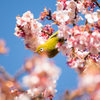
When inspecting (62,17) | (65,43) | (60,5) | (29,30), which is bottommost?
(65,43)

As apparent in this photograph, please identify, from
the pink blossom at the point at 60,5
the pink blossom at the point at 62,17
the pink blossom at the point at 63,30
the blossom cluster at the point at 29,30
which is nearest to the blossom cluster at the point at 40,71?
the pink blossom at the point at 63,30

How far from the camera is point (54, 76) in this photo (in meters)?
1.24

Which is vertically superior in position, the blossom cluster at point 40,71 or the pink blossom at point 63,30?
the pink blossom at point 63,30

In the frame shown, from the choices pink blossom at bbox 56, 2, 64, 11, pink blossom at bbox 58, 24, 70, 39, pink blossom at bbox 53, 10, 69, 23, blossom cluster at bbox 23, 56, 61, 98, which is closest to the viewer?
blossom cluster at bbox 23, 56, 61, 98

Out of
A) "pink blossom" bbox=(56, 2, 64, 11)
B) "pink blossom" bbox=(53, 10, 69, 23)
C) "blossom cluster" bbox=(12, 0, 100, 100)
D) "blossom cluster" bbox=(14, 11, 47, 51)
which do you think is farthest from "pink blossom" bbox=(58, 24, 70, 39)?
"pink blossom" bbox=(56, 2, 64, 11)

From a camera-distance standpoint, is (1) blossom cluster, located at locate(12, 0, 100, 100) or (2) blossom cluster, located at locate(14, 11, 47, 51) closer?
(1) blossom cluster, located at locate(12, 0, 100, 100)

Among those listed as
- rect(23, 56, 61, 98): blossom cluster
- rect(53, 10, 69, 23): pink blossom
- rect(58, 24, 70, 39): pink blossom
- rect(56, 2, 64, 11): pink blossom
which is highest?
rect(56, 2, 64, 11): pink blossom

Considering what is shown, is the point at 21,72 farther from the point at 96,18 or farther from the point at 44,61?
the point at 96,18

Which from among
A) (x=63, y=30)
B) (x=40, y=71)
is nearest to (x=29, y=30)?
(x=63, y=30)

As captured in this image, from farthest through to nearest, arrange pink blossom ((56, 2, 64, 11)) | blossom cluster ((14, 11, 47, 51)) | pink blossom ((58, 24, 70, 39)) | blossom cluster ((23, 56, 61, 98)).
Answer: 1. pink blossom ((56, 2, 64, 11))
2. blossom cluster ((14, 11, 47, 51))
3. pink blossom ((58, 24, 70, 39))
4. blossom cluster ((23, 56, 61, 98))

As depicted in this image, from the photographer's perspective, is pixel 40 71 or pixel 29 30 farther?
pixel 29 30

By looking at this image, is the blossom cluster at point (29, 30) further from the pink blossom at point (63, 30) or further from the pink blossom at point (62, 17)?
the pink blossom at point (63, 30)

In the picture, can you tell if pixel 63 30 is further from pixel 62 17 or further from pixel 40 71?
pixel 40 71

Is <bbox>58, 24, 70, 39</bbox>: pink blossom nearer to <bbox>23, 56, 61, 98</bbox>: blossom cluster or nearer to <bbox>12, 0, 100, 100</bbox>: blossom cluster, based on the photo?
<bbox>12, 0, 100, 100</bbox>: blossom cluster
